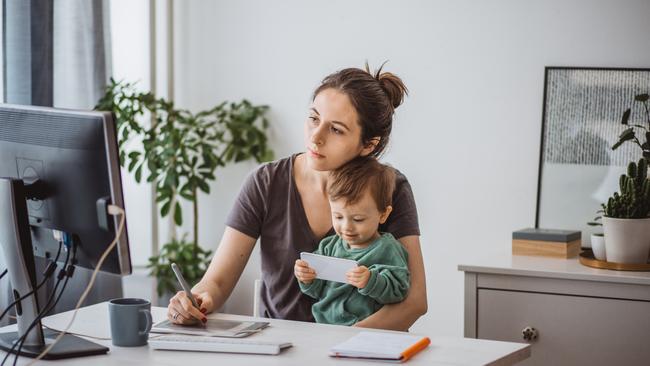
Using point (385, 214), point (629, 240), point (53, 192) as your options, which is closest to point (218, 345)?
point (53, 192)

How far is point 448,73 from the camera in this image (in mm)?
3293

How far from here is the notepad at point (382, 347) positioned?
1562 millimetres

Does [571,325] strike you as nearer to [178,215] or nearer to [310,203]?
[310,203]

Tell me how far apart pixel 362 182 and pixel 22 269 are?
31.6 inches

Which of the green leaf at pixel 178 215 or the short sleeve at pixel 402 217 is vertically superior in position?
the short sleeve at pixel 402 217

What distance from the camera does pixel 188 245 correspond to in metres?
3.65

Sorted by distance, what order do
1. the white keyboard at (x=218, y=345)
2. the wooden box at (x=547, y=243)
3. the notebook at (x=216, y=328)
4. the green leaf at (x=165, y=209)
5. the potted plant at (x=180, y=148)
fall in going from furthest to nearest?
the green leaf at (x=165, y=209)
the potted plant at (x=180, y=148)
the wooden box at (x=547, y=243)
the notebook at (x=216, y=328)
the white keyboard at (x=218, y=345)

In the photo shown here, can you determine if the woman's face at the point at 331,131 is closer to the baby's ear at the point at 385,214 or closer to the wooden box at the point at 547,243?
the baby's ear at the point at 385,214

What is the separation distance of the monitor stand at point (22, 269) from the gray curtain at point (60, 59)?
1235 mm

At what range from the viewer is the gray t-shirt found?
2.18 meters

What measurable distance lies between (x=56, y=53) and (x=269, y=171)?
1.46 meters

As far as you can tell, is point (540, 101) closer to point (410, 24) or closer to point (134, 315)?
point (410, 24)

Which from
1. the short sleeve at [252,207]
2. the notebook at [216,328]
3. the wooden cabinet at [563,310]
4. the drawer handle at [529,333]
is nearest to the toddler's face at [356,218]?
the short sleeve at [252,207]

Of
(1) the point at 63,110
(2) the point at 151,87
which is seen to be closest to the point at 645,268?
(1) the point at 63,110
